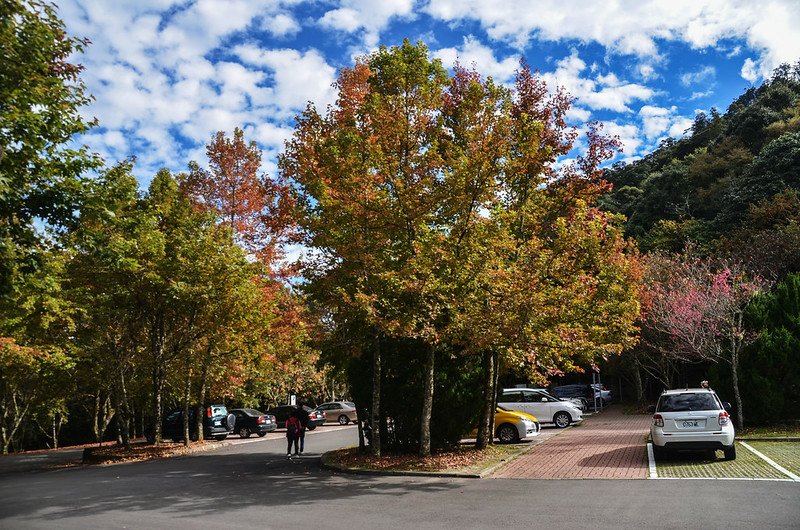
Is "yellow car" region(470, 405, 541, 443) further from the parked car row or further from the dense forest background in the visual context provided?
the parked car row

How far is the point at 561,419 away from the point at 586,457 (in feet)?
30.7

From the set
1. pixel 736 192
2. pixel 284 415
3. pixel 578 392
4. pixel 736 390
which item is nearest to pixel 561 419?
pixel 736 390

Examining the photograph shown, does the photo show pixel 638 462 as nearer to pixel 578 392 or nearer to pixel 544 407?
pixel 544 407

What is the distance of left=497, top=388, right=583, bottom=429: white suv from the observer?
23.3 metres

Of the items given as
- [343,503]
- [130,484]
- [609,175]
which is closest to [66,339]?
[130,484]

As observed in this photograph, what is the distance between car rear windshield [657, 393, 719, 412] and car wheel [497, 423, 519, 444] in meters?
6.48

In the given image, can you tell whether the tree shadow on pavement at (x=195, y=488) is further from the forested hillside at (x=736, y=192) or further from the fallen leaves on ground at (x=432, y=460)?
the forested hillside at (x=736, y=192)

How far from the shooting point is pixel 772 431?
56.7 ft

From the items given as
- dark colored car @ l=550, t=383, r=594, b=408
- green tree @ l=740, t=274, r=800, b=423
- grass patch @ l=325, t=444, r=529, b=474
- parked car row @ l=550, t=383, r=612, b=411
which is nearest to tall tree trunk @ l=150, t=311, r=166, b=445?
grass patch @ l=325, t=444, r=529, b=474

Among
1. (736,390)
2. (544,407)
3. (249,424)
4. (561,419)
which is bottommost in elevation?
(249,424)

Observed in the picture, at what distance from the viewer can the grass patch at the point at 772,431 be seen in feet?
53.8

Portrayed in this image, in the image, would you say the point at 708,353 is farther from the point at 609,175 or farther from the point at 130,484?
the point at 609,175

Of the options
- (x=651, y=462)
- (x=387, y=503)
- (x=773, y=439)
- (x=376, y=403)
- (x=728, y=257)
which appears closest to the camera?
(x=387, y=503)

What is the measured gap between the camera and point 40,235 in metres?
12.2
